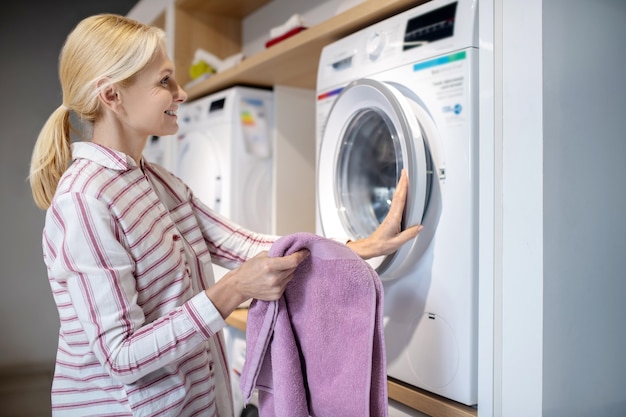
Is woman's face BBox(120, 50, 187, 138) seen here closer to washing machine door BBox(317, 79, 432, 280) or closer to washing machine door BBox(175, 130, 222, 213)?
washing machine door BBox(317, 79, 432, 280)

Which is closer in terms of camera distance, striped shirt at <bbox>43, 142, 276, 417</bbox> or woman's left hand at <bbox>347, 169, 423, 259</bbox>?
striped shirt at <bbox>43, 142, 276, 417</bbox>

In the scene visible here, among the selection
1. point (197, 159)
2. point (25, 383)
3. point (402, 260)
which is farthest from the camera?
point (25, 383)

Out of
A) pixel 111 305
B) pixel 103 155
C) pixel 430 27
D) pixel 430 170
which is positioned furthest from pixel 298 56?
pixel 111 305

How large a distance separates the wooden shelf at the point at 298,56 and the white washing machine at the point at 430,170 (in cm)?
5

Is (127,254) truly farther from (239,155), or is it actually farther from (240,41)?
(240,41)

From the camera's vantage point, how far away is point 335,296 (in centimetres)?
107

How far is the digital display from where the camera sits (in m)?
1.23

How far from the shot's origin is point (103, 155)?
1117 mm

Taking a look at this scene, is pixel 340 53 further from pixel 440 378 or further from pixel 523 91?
pixel 440 378

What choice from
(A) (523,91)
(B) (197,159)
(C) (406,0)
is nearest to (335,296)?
(A) (523,91)

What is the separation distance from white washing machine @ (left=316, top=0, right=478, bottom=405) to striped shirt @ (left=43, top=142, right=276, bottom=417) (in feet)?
1.53

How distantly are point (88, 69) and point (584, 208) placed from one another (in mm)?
1052

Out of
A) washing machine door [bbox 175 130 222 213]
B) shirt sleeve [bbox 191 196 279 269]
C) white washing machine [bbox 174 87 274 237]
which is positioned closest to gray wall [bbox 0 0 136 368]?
washing machine door [bbox 175 130 222 213]

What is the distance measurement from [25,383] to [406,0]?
321cm
